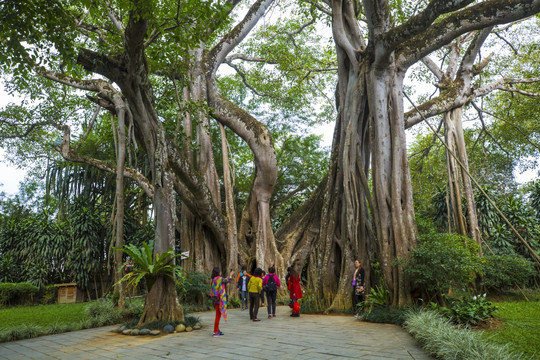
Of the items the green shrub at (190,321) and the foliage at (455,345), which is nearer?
the foliage at (455,345)

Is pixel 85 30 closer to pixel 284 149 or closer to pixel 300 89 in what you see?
pixel 300 89

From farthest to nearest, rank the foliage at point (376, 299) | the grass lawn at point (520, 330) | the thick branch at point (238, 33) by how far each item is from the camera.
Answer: the thick branch at point (238, 33) → the foliage at point (376, 299) → the grass lawn at point (520, 330)

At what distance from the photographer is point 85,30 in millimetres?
11836

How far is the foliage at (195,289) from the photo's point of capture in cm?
1102

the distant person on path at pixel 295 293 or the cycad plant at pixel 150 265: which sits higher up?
the cycad plant at pixel 150 265

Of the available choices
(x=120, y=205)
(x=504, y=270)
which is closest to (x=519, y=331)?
(x=504, y=270)

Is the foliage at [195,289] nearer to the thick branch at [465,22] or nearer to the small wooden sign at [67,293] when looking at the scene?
the small wooden sign at [67,293]

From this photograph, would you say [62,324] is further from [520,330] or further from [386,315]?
[520,330]

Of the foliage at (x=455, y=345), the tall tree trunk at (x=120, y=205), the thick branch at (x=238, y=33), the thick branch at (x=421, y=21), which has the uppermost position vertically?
the thick branch at (x=238, y=33)

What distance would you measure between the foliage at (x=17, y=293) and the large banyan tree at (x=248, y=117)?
19.3 feet

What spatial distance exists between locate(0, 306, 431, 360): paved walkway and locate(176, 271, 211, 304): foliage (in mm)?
3567

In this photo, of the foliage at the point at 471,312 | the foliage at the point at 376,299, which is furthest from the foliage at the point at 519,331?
the foliage at the point at 376,299

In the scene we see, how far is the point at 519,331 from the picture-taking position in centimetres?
560

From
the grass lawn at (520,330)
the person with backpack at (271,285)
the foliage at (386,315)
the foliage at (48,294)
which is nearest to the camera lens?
the grass lawn at (520,330)
